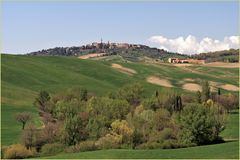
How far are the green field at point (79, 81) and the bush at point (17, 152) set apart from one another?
5808 mm

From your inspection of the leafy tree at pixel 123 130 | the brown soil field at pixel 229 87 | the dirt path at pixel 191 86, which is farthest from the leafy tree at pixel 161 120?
the brown soil field at pixel 229 87

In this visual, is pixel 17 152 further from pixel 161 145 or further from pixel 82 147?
pixel 161 145

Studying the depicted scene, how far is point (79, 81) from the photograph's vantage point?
13200 centimetres

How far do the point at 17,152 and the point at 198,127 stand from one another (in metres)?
22.0

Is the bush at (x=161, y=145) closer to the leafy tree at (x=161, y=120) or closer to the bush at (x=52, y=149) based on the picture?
the leafy tree at (x=161, y=120)

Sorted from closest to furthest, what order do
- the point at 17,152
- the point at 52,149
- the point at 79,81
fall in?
the point at 17,152
the point at 52,149
the point at 79,81

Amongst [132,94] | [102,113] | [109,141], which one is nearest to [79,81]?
[132,94]

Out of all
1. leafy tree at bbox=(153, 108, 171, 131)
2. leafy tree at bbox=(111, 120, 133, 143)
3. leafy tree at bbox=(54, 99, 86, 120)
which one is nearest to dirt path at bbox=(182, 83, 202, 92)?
leafy tree at bbox=(54, 99, 86, 120)

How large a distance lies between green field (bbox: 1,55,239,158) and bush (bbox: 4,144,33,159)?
5808mm

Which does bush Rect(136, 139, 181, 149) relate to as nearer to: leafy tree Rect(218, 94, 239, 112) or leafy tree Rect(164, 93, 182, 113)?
leafy tree Rect(164, 93, 182, 113)

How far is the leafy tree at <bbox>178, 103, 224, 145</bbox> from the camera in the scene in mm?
57781

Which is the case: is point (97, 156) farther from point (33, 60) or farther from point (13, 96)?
point (33, 60)

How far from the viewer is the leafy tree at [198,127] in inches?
2275

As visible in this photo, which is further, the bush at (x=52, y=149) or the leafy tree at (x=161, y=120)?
the leafy tree at (x=161, y=120)
